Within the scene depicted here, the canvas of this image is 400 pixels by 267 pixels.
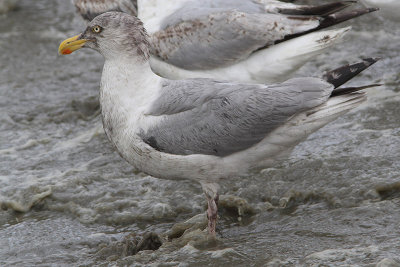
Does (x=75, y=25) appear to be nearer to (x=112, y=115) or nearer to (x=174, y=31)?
(x=174, y=31)

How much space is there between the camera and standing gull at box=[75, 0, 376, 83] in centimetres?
643

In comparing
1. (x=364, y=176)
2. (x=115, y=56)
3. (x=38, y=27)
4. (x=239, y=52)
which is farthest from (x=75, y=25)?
(x=364, y=176)

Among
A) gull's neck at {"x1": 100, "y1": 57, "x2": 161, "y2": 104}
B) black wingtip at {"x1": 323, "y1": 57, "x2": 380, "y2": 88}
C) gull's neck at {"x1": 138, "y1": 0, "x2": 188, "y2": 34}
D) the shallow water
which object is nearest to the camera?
the shallow water

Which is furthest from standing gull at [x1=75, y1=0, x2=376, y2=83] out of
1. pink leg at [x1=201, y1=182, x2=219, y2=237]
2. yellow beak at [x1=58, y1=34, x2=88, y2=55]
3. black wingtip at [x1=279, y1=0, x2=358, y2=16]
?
pink leg at [x1=201, y1=182, x2=219, y2=237]

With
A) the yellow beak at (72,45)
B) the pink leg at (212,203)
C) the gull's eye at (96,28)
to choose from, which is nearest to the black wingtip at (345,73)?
the pink leg at (212,203)

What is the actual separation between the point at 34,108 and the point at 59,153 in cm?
110

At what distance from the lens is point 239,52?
21.3ft

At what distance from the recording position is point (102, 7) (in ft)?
26.0

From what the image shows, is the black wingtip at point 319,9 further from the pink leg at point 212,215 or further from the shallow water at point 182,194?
the pink leg at point 212,215

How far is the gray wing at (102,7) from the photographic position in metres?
7.91

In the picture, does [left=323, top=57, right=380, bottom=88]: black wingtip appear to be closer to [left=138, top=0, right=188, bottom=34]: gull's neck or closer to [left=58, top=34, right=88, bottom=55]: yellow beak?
[left=58, top=34, right=88, bottom=55]: yellow beak

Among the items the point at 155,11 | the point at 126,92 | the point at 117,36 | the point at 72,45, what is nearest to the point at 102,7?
the point at 155,11

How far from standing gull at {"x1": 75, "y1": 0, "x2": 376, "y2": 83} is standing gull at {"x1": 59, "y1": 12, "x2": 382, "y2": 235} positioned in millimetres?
1244

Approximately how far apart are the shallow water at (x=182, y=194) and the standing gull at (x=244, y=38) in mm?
833
